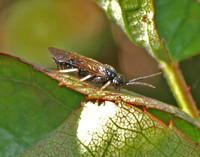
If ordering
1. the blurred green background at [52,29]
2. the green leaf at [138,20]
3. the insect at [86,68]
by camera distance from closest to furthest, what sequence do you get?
the green leaf at [138,20]
the insect at [86,68]
the blurred green background at [52,29]

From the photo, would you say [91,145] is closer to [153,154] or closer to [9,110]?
[153,154]

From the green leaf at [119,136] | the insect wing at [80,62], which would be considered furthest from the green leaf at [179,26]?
the green leaf at [119,136]

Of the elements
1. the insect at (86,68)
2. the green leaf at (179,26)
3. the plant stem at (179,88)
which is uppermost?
the green leaf at (179,26)

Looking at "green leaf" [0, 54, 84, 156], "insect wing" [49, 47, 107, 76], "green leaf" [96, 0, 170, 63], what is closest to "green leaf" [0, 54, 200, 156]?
"green leaf" [0, 54, 84, 156]

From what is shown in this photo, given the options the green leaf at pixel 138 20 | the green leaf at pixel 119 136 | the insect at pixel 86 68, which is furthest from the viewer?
the insect at pixel 86 68

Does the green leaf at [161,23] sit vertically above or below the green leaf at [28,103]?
above

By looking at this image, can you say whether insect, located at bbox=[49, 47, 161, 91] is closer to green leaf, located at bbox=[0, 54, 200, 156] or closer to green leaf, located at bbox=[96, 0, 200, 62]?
green leaf, located at bbox=[96, 0, 200, 62]

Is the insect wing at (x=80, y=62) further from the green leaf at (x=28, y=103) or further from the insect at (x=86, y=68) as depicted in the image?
the green leaf at (x=28, y=103)

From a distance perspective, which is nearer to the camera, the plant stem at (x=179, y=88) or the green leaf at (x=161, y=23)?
the green leaf at (x=161, y=23)
